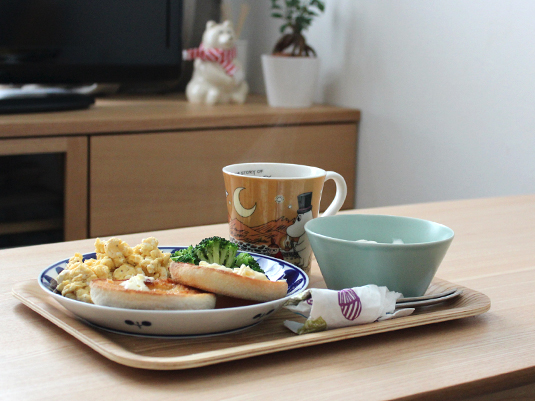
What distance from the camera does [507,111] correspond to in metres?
1.57

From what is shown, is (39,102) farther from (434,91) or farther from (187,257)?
(187,257)

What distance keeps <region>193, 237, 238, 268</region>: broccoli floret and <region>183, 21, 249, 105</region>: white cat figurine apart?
163 cm

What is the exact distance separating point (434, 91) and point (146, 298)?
4.91 feet

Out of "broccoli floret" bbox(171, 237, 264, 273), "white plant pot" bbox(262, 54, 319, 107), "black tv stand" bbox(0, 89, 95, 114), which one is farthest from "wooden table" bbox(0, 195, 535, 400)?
"white plant pot" bbox(262, 54, 319, 107)

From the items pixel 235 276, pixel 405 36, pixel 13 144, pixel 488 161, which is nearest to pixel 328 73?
pixel 405 36

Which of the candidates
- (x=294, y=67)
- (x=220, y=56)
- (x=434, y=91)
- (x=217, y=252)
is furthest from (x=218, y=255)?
(x=220, y=56)

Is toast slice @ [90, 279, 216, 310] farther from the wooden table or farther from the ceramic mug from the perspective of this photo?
the ceramic mug

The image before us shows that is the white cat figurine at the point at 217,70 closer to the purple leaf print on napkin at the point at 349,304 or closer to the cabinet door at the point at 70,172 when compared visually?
the cabinet door at the point at 70,172

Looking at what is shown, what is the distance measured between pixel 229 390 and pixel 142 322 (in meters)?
0.09

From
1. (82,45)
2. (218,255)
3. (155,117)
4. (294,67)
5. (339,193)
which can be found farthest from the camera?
(294,67)

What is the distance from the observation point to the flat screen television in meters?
1.80

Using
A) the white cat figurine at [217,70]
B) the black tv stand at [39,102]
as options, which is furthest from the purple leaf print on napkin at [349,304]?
the white cat figurine at [217,70]

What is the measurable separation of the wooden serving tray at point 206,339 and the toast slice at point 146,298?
0.03 m

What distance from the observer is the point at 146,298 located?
0.44 m
